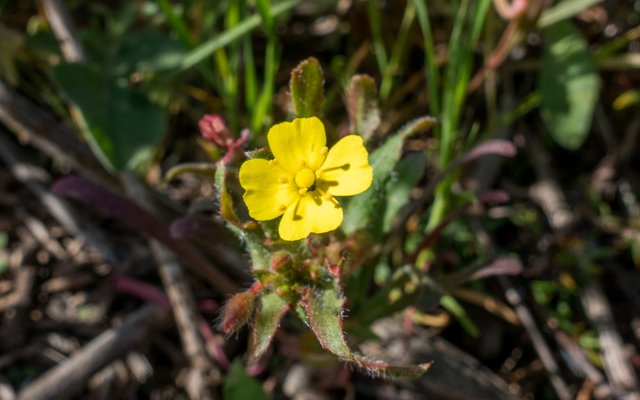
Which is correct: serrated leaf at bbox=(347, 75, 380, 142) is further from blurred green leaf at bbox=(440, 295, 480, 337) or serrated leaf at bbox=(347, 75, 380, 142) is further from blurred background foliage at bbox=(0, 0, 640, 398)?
blurred green leaf at bbox=(440, 295, 480, 337)

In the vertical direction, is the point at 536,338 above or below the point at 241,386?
below

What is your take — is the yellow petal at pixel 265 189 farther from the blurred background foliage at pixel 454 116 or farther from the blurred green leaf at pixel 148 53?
the blurred green leaf at pixel 148 53

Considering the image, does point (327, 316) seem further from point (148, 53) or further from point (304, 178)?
point (148, 53)

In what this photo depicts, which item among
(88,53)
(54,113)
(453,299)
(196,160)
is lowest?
(453,299)

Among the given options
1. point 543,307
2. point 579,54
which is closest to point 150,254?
point 543,307

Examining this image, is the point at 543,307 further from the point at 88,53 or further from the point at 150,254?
the point at 88,53

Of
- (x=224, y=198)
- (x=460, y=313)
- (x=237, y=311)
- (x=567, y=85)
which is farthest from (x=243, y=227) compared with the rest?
(x=567, y=85)
